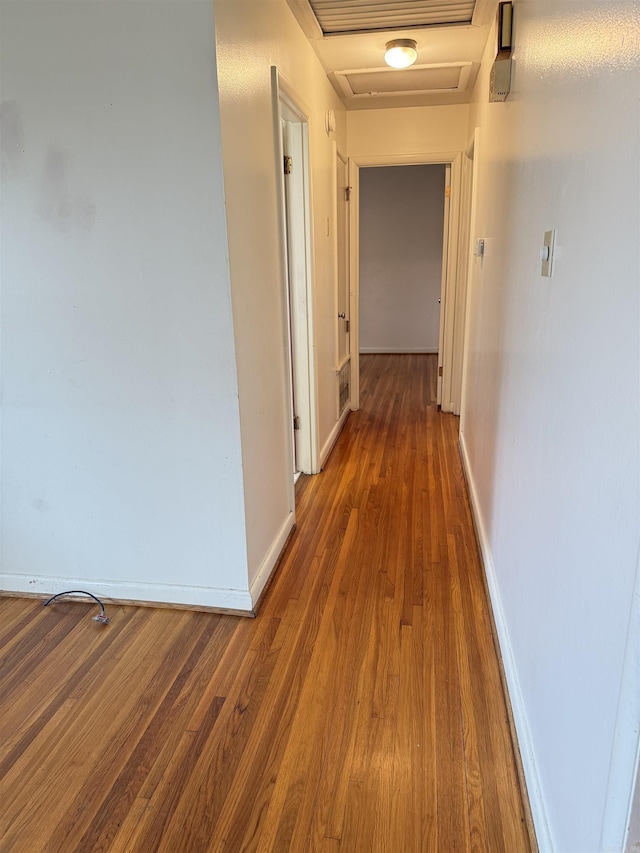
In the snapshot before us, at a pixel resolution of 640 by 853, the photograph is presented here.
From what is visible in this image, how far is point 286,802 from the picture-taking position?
1.40 m

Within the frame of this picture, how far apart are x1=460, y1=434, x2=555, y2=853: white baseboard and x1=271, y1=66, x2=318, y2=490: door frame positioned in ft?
3.40

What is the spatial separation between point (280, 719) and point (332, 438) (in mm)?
2540

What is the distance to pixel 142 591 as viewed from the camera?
2232 mm

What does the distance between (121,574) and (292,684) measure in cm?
87

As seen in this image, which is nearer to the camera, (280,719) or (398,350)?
(280,719)

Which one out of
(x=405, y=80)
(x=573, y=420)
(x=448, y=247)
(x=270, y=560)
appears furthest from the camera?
(x=448, y=247)

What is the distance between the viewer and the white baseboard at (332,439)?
3674mm

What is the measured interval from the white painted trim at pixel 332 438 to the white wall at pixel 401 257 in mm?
3243

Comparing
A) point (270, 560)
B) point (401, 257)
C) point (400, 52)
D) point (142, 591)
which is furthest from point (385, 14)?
point (401, 257)

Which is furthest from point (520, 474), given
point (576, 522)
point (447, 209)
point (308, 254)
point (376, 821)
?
point (447, 209)

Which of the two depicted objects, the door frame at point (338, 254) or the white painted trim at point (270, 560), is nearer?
the white painted trim at point (270, 560)

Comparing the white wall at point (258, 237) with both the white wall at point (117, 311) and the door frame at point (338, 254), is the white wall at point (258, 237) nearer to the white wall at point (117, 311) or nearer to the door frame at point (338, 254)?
the white wall at point (117, 311)

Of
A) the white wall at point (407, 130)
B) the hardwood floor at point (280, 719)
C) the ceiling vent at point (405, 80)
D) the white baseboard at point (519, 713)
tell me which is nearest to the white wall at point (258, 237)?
the hardwood floor at point (280, 719)

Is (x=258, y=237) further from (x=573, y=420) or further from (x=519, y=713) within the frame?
(x=519, y=713)
